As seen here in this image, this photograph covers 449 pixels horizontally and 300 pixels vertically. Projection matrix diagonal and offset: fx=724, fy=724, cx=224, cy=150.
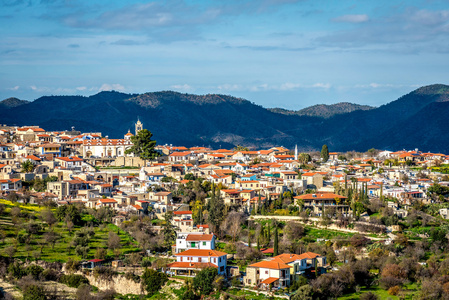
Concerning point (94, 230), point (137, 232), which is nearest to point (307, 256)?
point (137, 232)

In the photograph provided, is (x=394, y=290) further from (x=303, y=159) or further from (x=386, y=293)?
(x=303, y=159)

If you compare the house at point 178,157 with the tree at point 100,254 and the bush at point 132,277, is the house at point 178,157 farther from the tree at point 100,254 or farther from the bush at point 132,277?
the bush at point 132,277

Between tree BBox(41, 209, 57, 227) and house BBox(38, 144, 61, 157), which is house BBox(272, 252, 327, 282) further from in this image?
house BBox(38, 144, 61, 157)

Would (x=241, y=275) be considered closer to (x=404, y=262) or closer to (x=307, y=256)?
(x=307, y=256)

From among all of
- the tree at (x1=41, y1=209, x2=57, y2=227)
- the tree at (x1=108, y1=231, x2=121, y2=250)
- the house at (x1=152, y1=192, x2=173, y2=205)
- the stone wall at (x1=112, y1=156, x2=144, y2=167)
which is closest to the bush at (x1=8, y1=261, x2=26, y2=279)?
the tree at (x1=108, y1=231, x2=121, y2=250)

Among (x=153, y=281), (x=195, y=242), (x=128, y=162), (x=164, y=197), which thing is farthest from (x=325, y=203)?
(x=128, y=162)

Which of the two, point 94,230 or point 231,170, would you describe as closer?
point 94,230

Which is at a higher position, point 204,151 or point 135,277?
point 204,151
